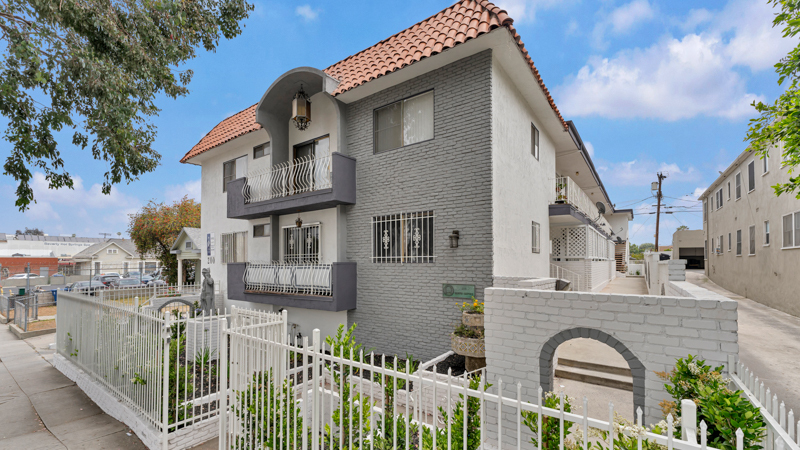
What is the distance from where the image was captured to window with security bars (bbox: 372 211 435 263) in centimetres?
848

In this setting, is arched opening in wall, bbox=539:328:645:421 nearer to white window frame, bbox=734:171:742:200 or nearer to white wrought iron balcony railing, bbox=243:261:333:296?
Result: white wrought iron balcony railing, bbox=243:261:333:296

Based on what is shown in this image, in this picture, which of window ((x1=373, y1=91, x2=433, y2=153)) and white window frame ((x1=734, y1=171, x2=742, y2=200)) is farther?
white window frame ((x1=734, y1=171, x2=742, y2=200))

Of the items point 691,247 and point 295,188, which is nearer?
point 295,188

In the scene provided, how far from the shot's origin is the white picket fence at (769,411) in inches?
83.4

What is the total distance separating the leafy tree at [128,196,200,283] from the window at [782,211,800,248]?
3123 cm

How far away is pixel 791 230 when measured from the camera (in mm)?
12633

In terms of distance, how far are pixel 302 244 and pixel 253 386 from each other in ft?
23.3

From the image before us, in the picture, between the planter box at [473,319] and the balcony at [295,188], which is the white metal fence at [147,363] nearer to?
the planter box at [473,319]

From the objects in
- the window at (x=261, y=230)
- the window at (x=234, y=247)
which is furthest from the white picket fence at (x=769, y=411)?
the window at (x=234, y=247)

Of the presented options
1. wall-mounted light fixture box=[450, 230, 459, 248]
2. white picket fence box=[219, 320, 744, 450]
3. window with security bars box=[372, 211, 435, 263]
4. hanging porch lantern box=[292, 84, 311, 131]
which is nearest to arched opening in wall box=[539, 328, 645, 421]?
white picket fence box=[219, 320, 744, 450]

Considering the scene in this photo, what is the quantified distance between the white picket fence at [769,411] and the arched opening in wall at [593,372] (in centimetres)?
81

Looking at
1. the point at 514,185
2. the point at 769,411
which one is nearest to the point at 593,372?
the point at 514,185

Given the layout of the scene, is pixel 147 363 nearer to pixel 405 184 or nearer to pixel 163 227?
pixel 405 184

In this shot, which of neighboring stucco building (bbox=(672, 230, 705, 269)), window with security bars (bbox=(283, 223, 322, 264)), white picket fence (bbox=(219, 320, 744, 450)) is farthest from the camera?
neighboring stucco building (bbox=(672, 230, 705, 269))
